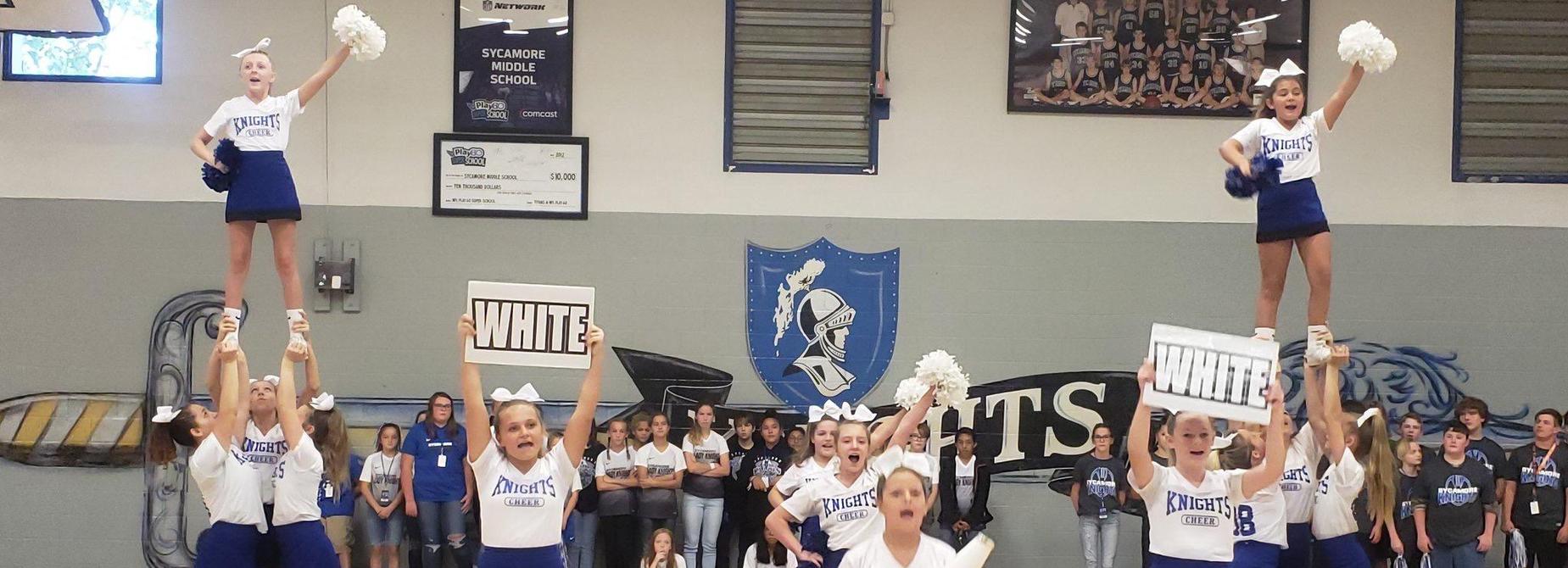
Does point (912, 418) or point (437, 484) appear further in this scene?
point (437, 484)

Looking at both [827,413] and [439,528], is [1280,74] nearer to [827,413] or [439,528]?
[827,413]

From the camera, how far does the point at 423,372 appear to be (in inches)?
416

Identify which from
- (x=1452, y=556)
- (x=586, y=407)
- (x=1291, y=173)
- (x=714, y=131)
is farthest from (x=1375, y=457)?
(x=714, y=131)

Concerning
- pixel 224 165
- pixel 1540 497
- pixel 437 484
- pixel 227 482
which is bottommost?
pixel 437 484

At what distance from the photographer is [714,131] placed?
1066 centimetres

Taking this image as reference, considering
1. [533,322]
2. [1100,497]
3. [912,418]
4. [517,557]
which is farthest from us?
[1100,497]

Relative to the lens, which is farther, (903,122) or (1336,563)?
(903,122)

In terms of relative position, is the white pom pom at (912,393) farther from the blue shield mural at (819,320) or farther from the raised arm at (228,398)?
the blue shield mural at (819,320)

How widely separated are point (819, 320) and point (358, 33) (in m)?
4.73

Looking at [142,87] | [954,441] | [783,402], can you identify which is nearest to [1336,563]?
[954,441]

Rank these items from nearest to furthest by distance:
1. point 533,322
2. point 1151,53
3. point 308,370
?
point 533,322 < point 308,370 < point 1151,53

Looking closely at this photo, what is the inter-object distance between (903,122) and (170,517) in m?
6.34

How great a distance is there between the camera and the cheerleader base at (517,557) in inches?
214

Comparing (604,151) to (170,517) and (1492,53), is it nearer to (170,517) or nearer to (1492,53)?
(170,517)
